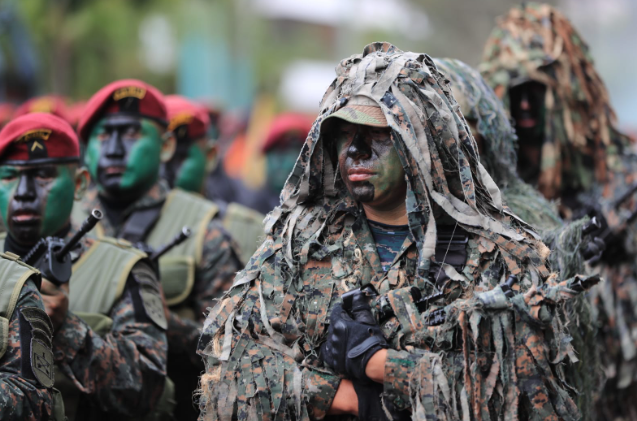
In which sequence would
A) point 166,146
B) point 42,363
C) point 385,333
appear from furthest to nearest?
1. point 166,146
2. point 42,363
3. point 385,333

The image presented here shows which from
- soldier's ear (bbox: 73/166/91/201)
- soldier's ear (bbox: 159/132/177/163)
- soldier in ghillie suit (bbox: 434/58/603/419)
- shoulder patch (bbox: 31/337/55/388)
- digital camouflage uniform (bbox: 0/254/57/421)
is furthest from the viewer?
soldier's ear (bbox: 159/132/177/163)

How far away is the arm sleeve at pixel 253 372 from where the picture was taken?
3.96m

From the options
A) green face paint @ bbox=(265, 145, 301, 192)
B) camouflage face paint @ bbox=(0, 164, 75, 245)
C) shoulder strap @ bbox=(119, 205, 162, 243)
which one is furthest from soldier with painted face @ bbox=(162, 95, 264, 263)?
camouflage face paint @ bbox=(0, 164, 75, 245)

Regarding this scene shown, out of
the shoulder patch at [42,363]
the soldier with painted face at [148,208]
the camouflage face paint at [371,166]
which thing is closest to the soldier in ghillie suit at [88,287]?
the shoulder patch at [42,363]

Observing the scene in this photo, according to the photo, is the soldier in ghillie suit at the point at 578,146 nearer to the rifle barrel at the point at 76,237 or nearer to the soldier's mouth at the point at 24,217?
the rifle barrel at the point at 76,237

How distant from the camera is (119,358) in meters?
4.92

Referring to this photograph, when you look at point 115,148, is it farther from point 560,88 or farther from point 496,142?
point 560,88

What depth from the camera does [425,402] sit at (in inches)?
148

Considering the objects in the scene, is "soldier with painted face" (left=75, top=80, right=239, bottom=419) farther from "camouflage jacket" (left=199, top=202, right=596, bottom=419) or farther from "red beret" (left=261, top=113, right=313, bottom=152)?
→ "red beret" (left=261, top=113, right=313, bottom=152)

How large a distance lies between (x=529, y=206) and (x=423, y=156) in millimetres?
1417

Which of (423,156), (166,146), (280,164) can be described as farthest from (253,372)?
(280,164)

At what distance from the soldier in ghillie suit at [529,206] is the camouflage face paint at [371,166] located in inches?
43.4

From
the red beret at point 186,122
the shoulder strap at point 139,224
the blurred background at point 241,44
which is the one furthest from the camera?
the blurred background at point 241,44

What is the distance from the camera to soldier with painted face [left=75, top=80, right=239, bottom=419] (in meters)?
6.36
